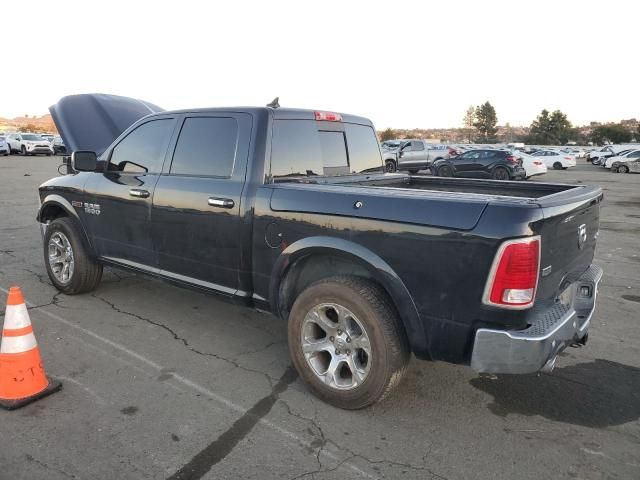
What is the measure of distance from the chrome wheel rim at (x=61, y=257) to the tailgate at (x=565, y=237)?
4.43m

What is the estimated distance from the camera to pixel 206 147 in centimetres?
402

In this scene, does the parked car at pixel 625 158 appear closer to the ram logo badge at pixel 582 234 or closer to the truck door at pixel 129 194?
the ram logo badge at pixel 582 234

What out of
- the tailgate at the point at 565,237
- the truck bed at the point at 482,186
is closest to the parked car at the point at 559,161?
the truck bed at the point at 482,186

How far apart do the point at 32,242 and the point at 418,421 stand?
23.5 ft

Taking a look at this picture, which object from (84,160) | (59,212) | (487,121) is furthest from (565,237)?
(487,121)

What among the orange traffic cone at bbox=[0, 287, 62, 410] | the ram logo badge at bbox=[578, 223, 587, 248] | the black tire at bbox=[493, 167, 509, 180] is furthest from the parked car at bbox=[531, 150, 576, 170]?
the orange traffic cone at bbox=[0, 287, 62, 410]

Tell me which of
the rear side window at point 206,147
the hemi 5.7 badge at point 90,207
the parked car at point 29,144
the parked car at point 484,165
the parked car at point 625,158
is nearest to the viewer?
the rear side window at point 206,147

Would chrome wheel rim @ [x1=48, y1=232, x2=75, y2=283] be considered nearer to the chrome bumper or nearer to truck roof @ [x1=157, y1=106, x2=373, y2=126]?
truck roof @ [x1=157, y1=106, x2=373, y2=126]

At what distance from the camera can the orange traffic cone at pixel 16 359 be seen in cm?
323

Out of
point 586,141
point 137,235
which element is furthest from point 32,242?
point 586,141

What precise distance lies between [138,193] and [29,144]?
39008 mm

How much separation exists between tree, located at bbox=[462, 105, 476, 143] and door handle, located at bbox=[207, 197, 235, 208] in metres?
121

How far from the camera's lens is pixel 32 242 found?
26.5 ft

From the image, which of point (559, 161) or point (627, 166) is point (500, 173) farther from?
point (559, 161)
